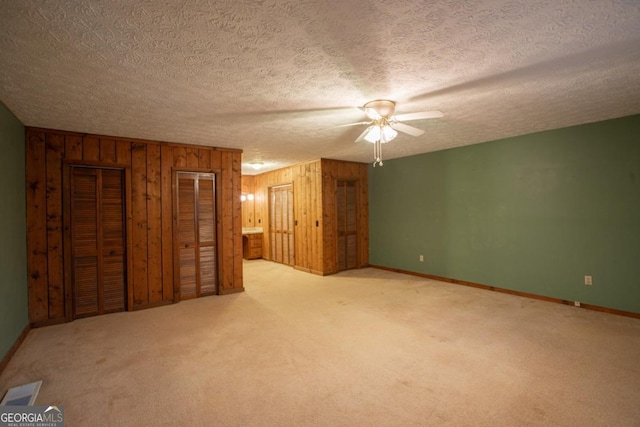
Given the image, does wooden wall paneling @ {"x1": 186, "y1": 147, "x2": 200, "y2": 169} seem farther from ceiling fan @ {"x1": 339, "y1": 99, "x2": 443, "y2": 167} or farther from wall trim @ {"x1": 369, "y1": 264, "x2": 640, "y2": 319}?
wall trim @ {"x1": 369, "y1": 264, "x2": 640, "y2": 319}

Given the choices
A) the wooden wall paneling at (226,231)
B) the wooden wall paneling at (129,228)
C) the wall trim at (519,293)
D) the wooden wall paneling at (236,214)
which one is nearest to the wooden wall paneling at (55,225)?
the wooden wall paneling at (129,228)

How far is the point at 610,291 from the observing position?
12.7 feet

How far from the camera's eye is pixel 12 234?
123 inches

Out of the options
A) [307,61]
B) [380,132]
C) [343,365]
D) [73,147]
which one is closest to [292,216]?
[73,147]

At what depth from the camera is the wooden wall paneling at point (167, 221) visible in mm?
4516

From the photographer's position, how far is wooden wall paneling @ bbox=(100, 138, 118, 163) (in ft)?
13.5

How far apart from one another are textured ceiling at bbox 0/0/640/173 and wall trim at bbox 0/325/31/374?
232 cm

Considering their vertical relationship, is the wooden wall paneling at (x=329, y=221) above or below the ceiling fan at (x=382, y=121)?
below

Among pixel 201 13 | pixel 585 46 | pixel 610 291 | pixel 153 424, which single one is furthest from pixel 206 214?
pixel 610 291

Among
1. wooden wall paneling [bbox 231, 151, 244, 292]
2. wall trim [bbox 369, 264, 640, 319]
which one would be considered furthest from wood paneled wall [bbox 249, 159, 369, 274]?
wooden wall paneling [bbox 231, 151, 244, 292]

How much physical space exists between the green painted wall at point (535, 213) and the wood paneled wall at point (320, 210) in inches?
35.4

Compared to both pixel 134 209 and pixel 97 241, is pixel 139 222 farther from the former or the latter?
pixel 97 241

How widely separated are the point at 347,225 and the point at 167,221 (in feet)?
11.8

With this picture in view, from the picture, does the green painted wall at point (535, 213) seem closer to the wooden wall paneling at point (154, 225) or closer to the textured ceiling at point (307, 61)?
the textured ceiling at point (307, 61)
